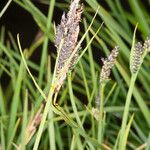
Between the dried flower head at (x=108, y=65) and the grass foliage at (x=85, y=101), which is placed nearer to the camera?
the dried flower head at (x=108, y=65)

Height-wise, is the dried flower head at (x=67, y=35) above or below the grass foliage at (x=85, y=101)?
above

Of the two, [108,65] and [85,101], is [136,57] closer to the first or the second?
[108,65]

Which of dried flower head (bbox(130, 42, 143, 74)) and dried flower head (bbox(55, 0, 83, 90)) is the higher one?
dried flower head (bbox(55, 0, 83, 90))

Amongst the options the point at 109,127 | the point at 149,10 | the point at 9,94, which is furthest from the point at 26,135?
the point at 149,10

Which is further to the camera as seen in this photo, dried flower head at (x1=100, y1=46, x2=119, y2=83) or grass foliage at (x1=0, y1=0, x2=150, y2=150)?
grass foliage at (x1=0, y1=0, x2=150, y2=150)

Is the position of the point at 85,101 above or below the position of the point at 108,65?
below

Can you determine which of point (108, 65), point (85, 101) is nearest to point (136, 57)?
point (108, 65)

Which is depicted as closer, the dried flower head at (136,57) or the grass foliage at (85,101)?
the dried flower head at (136,57)

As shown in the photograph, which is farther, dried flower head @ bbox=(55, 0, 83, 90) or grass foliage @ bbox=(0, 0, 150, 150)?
grass foliage @ bbox=(0, 0, 150, 150)

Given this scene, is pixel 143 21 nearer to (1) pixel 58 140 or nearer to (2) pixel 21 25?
(1) pixel 58 140
